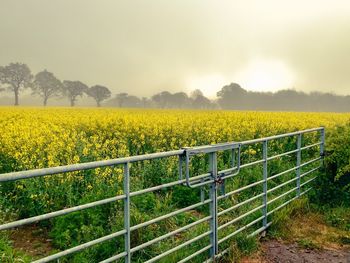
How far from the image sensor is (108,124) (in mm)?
16109

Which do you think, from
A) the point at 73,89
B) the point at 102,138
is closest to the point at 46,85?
the point at 73,89

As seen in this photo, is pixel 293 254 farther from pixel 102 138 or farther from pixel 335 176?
pixel 102 138

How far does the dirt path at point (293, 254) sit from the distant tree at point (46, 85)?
305 ft

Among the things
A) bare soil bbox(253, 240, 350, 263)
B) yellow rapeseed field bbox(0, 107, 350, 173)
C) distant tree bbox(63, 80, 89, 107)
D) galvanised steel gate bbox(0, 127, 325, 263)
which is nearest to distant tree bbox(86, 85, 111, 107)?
distant tree bbox(63, 80, 89, 107)

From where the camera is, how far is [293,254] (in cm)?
569

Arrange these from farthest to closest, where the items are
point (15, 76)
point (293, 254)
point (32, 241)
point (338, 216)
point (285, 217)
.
A: point (15, 76) < point (338, 216) < point (285, 217) < point (32, 241) < point (293, 254)

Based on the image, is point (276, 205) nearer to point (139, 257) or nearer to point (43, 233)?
point (139, 257)

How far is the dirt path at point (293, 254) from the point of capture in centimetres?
545

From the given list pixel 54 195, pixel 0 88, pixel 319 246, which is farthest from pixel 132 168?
pixel 0 88

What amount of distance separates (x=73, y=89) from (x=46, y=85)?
20.1 feet

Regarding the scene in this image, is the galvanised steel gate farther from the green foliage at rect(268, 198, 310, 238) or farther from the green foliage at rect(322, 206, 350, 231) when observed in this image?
the green foliage at rect(322, 206, 350, 231)

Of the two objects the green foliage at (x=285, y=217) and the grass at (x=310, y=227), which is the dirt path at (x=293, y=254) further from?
the green foliage at (x=285, y=217)

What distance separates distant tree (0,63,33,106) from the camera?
88.8 m

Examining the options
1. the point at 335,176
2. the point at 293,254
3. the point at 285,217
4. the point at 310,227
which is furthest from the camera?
the point at 335,176
